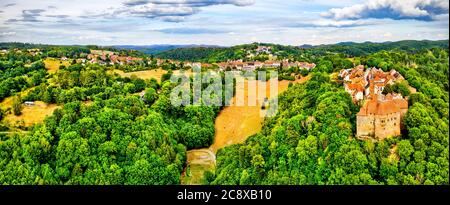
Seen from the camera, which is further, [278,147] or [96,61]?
[96,61]

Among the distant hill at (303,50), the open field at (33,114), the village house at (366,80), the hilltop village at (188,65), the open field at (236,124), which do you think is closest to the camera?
the open field at (33,114)

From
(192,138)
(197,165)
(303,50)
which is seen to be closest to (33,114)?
(192,138)

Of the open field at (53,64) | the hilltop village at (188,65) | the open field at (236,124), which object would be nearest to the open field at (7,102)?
the open field at (53,64)

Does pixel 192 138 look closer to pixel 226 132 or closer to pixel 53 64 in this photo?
pixel 226 132

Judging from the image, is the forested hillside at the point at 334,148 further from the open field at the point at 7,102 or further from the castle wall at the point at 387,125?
the open field at the point at 7,102

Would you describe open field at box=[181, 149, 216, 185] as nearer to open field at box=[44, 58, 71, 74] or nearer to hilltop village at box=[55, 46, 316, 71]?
open field at box=[44, 58, 71, 74]
